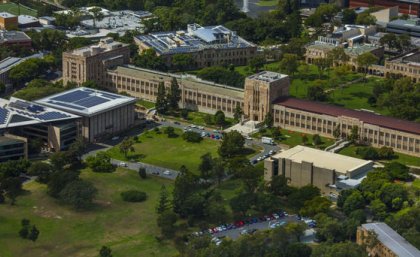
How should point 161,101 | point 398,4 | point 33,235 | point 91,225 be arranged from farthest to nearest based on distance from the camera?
point 398,4
point 161,101
point 91,225
point 33,235

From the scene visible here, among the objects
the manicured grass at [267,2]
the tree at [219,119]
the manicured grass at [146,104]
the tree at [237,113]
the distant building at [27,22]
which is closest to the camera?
the tree at [219,119]

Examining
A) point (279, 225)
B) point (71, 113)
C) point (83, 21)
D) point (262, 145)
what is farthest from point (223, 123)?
point (83, 21)

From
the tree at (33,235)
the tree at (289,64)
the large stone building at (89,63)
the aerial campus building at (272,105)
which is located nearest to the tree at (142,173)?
the tree at (33,235)

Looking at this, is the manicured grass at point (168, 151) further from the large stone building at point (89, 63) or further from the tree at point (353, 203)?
the large stone building at point (89, 63)

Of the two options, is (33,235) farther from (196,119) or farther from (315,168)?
(196,119)

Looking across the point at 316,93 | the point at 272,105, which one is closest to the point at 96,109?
the point at 272,105

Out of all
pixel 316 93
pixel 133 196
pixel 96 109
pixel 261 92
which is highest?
pixel 261 92

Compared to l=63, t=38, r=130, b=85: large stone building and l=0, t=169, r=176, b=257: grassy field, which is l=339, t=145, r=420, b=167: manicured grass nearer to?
l=0, t=169, r=176, b=257: grassy field
